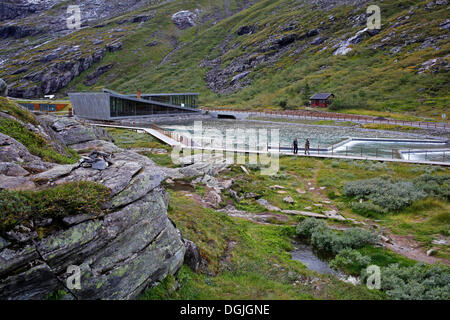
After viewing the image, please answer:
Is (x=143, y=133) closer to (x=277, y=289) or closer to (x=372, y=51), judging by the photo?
(x=277, y=289)

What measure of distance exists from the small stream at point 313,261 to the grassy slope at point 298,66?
68969 millimetres

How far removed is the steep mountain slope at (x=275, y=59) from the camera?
8694cm

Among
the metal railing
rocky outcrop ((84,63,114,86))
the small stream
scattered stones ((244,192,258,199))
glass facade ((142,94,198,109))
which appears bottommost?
the small stream

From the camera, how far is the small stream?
39.9ft

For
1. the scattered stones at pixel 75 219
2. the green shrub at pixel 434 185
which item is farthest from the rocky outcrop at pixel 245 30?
the scattered stones at pixel 75 219

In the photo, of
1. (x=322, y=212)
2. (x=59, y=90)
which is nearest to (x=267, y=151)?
(x=322, y=212)

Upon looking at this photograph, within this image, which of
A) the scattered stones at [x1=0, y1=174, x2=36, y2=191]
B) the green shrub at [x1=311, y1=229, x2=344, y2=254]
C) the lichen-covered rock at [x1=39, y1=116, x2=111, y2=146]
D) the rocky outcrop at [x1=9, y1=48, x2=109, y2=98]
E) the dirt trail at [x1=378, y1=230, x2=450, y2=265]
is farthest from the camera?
the rocky outcrop at [x1=9, y1=48, x2=109, y2=98]

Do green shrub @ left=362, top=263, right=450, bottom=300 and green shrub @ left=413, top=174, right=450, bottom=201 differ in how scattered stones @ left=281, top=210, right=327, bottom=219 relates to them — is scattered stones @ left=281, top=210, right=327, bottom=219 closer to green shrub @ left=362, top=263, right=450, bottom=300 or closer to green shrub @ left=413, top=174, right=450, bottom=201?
green shrub @ left=362, top=263, right=450, bottom=300

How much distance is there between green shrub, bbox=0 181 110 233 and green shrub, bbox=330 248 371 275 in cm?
1009

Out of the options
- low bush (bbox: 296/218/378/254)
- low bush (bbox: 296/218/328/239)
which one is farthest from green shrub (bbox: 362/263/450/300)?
low bush (bbox: 296/218/328/239)

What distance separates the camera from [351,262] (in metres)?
13.0

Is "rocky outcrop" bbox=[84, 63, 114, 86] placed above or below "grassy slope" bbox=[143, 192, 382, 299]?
above

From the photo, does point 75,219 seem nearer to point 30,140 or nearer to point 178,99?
point 30,140
